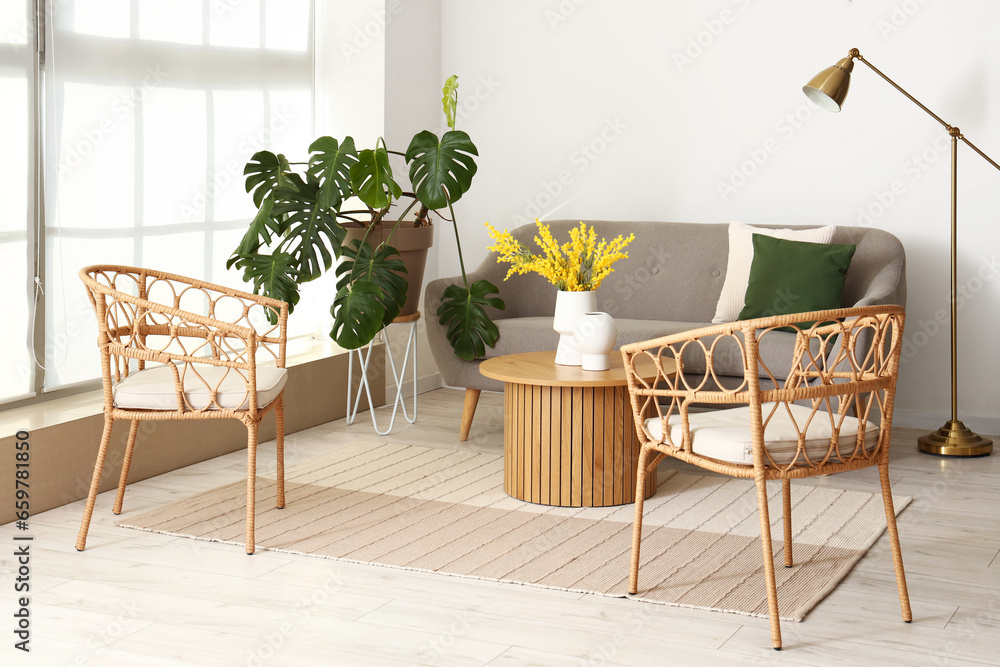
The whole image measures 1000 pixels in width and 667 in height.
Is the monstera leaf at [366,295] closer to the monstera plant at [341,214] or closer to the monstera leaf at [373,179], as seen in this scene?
the monstera plant at [341,214]

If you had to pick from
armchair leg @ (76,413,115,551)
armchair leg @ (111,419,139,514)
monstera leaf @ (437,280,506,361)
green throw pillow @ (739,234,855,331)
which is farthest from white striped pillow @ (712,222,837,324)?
armchair leg @ (76,413,115,551)

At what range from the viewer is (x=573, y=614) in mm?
2570

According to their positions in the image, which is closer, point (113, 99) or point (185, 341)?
point (113, 99)

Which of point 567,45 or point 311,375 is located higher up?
point 567,45

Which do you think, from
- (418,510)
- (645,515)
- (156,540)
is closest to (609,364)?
(645,515)

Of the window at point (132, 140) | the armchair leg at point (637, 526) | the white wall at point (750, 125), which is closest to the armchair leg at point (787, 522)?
the armchair leg at point (637, 526)

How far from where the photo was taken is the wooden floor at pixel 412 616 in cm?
233

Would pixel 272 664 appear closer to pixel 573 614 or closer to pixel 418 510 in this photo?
pixel 573 614

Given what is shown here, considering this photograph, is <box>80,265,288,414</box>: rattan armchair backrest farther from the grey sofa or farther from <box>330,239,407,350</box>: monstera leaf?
the grey sofa

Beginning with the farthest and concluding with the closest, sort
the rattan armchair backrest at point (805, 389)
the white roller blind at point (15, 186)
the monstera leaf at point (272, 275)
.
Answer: the monstera leaf at point (272, 275), the white roller blind at point (15, 186), the rattan armchair backrest at point (805, 389)

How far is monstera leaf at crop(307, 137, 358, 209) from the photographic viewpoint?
405 cm

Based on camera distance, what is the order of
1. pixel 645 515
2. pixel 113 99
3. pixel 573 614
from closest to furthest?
pixel 573 614 → pixel 645 515 → pixel 113 99

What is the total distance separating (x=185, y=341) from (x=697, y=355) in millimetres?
2111

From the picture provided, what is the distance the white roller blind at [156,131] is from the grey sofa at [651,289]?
1074 mm
